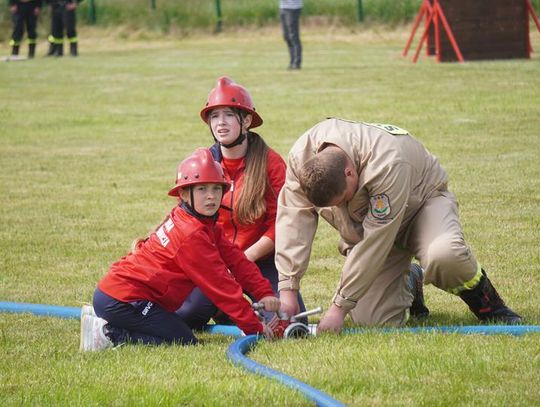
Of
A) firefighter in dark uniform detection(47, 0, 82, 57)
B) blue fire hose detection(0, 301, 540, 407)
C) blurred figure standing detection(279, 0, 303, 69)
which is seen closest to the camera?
blue fire hose detection(0, 301, 540, 407)

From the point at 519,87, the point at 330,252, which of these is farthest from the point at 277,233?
the point at 519,87

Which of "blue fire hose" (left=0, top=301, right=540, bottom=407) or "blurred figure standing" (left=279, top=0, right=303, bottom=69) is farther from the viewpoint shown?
"blurred figure standing" (left=279, top=0, right=303, bottom=69)

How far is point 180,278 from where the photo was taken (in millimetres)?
5953

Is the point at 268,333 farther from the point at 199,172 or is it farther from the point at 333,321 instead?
the point at 199,172

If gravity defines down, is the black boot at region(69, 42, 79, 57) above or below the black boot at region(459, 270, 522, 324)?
below

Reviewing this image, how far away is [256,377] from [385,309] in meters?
1.68

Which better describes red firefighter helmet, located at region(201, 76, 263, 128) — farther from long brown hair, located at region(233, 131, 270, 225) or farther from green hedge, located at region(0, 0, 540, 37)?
green hedge, located at region(0, 0, 540, 37)

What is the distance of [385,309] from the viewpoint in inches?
254

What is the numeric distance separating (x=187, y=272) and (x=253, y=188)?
3.38 feet

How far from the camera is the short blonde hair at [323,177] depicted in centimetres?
553

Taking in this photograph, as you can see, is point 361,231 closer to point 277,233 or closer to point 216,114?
point 277,233

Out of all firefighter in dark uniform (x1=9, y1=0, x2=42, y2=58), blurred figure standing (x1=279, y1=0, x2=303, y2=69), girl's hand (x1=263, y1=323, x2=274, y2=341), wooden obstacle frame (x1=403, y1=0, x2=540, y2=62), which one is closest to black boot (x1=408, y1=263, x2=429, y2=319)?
girl's hand (x1=263, y1=323, x2=274, y2=341)

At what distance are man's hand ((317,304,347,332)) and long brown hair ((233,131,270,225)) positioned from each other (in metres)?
0.93

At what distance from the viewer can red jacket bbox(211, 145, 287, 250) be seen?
6754mm
